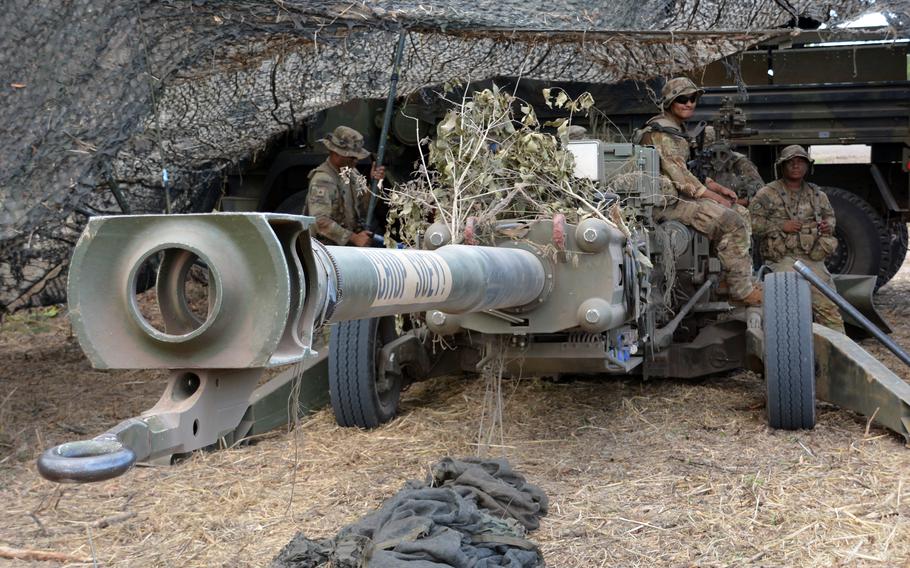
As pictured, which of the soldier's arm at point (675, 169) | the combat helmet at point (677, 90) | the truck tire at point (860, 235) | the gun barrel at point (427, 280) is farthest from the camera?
the truck tire at point (860, 235)

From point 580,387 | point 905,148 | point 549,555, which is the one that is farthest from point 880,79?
point 549,555

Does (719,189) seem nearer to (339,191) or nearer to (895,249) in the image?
(339,191)

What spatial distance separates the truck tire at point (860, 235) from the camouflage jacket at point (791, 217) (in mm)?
1693

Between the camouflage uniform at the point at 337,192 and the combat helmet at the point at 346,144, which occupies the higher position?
the combat helmet at the point at 346,144

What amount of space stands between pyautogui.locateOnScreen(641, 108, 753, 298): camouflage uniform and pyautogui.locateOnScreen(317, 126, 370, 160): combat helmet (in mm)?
2472

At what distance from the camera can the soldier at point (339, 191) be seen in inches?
328

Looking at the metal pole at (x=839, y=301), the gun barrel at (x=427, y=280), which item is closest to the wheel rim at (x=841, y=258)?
the metal pole at (x=839, y=301)

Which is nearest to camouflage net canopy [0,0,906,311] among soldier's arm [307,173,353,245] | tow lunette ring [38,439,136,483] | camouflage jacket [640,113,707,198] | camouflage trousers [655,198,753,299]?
camouflage jacket [640,113,707,198]

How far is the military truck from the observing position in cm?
1055

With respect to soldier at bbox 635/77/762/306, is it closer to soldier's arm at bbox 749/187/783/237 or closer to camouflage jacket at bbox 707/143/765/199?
soldier's arm at bbox 749/187/783/237

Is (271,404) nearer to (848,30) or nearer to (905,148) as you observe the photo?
(848,30)

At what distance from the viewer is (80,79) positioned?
5.78 meters

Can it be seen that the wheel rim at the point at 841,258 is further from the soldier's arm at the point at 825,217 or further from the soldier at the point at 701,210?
the soldier at the point at 701,210

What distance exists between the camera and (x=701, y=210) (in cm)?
692
